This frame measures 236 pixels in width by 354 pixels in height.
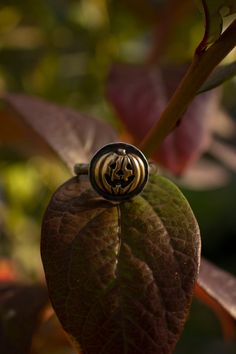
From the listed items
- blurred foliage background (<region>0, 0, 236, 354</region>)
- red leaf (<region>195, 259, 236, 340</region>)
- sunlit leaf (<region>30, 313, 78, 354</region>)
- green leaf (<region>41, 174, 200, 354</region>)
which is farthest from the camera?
blurred foliage background (<region>0, 0, 236, 354</region>)

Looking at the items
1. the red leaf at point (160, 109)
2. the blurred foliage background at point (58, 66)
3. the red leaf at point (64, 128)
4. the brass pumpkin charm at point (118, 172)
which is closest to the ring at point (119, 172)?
the brass pumpkin charm at point (118, 172)

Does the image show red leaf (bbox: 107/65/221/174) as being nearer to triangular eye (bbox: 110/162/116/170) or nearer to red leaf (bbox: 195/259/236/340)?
red leaf (bbox: 195/259/236/340)

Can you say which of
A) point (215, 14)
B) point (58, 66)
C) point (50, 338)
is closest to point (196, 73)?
point (215, 14)

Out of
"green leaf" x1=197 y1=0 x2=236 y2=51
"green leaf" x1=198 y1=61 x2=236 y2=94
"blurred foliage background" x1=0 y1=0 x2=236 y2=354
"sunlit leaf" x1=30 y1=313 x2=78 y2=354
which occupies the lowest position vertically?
"blurred foliage background" x1=0 y1=0 x2=236 y2=354

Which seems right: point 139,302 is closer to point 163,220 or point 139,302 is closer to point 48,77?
point 163,220

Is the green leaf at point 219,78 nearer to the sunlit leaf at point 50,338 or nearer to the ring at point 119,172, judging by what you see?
the ring at point 119,172

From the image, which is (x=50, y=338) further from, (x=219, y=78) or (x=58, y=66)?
(x=58, y=66)

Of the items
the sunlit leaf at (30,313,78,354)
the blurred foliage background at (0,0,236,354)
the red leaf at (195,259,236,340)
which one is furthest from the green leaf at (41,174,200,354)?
the blurred foliage background at (0,0,236,354)
